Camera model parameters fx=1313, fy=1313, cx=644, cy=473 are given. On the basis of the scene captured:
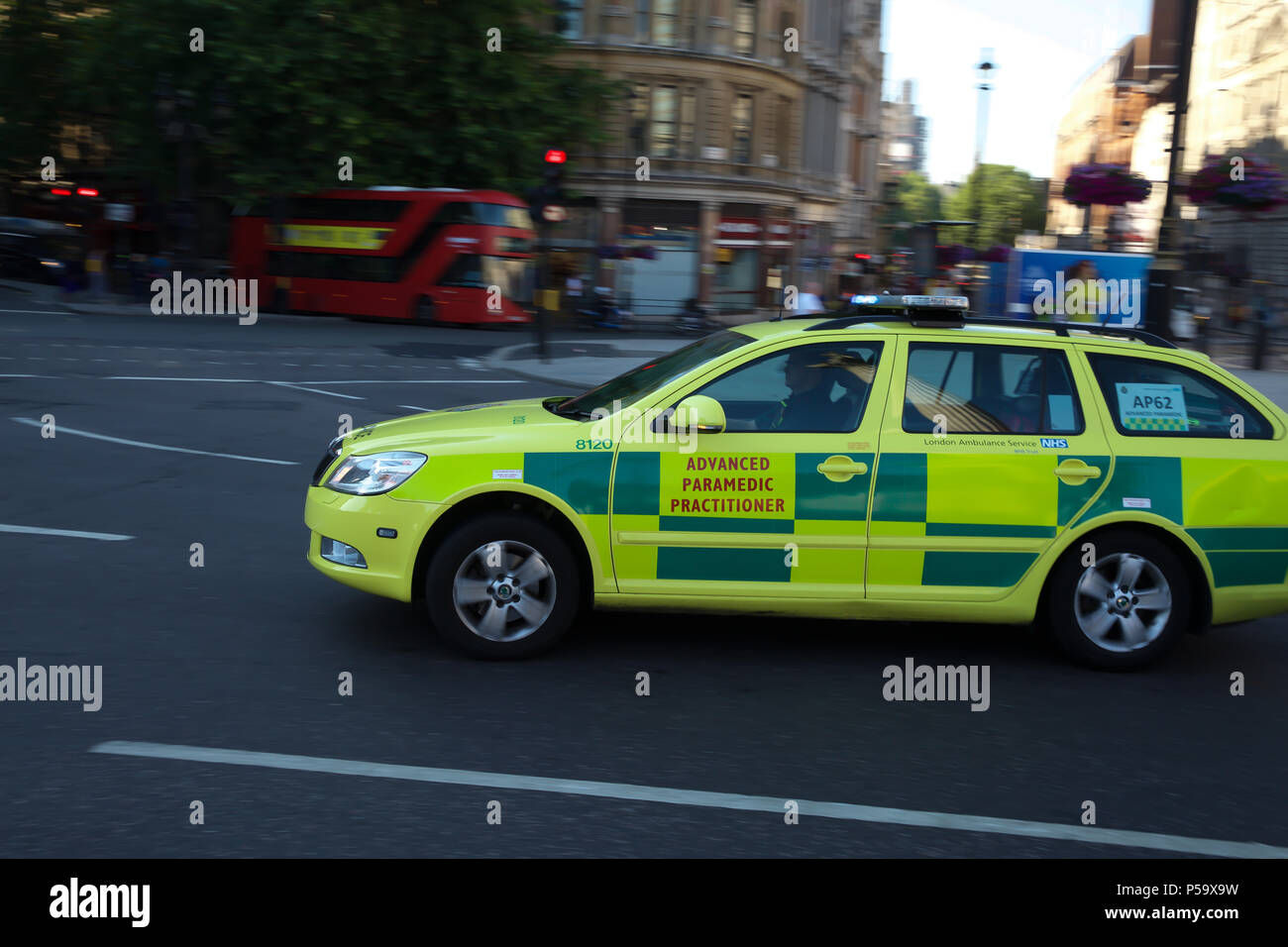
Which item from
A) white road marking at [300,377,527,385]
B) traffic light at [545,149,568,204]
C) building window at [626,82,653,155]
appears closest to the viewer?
white road marking at [300,377,527,385]

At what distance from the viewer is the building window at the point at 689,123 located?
1812 inches

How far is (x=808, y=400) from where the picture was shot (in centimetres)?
595

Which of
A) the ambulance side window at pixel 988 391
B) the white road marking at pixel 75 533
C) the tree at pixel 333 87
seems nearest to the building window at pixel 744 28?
A: the tree at pixel 333 87

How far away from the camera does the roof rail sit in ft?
20.3

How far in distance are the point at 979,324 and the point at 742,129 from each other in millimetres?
43088

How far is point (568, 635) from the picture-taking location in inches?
248

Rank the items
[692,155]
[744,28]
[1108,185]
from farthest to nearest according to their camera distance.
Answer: [744,28], [692,155], [1108,185]

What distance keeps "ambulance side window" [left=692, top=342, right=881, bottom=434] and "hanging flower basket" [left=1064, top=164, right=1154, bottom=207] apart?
13.0 meters

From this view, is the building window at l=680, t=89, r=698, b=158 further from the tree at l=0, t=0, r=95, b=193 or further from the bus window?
the tree at l=0, t=0, r=95, b=193

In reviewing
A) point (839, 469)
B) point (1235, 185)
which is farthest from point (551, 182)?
point (839, 469)

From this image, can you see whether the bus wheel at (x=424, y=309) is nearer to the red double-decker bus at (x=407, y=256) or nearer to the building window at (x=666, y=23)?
the red double-decker bus at (x=407, y=256)

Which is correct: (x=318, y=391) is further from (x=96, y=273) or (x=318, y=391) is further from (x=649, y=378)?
(x=96, y=273)

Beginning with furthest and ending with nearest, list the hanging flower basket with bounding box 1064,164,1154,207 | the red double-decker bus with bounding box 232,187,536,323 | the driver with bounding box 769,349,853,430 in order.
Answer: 1. the red double-decker bus with bounding box 232,187,536,323
2. the hanging flower basket with bounding box 1064,164,1154,207
3. the driver with bounding box 769,349,853,430

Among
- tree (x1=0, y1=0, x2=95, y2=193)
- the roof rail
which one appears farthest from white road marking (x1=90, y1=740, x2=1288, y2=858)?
tree (x1=0, y1=0, x2=95, y2=193)
